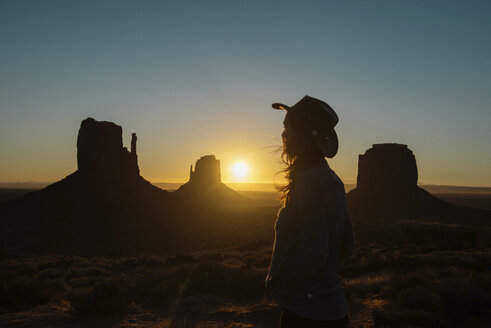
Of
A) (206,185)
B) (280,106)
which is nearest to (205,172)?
(206,185)

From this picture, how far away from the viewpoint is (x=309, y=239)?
1742mm

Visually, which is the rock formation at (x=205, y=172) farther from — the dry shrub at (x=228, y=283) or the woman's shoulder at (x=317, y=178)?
the woman's shoulder at (x=317, y=178)

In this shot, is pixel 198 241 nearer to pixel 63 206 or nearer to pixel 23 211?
pixel 63 206

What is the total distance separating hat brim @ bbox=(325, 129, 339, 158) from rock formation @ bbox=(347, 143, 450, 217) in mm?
76089

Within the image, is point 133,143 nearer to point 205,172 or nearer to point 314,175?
point 205,172

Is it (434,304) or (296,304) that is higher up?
(296,304)

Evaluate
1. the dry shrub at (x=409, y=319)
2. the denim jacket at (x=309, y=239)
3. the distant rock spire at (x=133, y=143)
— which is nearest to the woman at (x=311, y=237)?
the denim jacket at (x=309, y=239)

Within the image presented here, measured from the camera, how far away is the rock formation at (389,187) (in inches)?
2901

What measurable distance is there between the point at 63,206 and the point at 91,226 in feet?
19.7

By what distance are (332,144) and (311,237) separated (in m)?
0.69

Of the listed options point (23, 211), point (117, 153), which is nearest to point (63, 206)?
point (23, 211)

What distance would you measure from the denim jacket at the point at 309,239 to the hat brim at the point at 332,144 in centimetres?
14

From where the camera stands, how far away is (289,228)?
1923mm

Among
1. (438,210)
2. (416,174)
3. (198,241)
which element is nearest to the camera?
(198,241)
